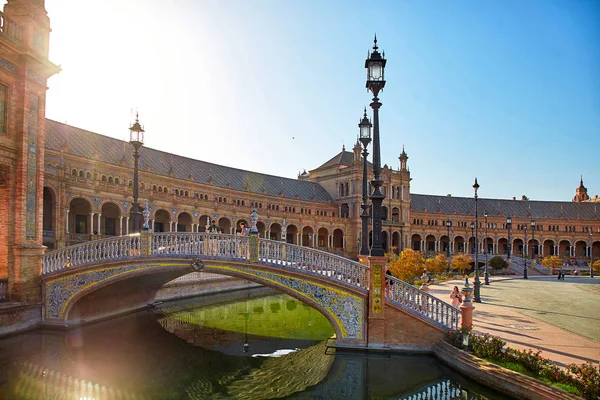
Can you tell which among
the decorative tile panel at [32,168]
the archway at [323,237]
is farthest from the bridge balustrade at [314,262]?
the archway at [323,237]

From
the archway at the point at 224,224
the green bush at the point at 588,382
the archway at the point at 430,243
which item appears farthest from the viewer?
the archway at the point at 430,243

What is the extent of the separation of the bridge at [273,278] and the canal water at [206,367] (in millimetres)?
891

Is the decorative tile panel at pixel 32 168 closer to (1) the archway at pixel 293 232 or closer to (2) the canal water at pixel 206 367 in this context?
(2) the canal water at pixel 206 367

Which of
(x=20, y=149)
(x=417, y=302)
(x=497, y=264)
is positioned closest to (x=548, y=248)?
(x=497, y=264)

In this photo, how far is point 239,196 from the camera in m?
60.1

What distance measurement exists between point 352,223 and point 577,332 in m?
58.8

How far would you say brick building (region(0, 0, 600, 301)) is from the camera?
18656 millimetres

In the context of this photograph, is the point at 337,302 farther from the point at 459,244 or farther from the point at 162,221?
the point at 459,244

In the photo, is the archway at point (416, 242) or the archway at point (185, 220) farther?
the archway at point (416, 242)

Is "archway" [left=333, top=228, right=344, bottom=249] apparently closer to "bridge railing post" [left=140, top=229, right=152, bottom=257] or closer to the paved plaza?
the paved plaza

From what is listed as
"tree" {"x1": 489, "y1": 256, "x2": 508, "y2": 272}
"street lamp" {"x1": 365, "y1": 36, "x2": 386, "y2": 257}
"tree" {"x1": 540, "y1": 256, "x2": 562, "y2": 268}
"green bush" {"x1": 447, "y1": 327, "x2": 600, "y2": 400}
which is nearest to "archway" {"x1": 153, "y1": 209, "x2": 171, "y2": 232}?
"street lamp" {"x1": 365, "y1": 36, "x2": 386, "y2": 257}

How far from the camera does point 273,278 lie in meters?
16.5

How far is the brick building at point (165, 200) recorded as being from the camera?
18.7 meters

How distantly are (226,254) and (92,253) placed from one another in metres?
6.21
